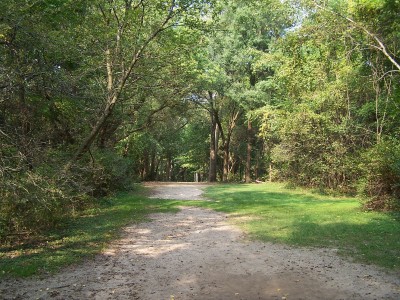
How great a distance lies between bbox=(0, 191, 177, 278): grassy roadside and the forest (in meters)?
0.56

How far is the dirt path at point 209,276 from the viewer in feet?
18.0

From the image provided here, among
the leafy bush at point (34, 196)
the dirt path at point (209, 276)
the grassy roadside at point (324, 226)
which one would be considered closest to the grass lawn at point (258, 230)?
the grassy roadside at point (324, 226)

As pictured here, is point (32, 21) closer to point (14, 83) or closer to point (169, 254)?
point (14, 83)

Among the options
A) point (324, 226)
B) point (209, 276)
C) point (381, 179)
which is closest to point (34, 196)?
point (209, 276)

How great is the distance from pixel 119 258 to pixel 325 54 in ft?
30.5

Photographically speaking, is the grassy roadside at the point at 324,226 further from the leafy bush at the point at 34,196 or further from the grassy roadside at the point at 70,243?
the leafy bush at the point at 34,196

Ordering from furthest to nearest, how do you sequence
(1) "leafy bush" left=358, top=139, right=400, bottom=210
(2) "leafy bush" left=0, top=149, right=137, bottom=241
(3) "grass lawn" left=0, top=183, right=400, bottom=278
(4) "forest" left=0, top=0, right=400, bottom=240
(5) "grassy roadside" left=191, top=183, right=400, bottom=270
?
(1) "leafy bush" left=358, top=139, right=400, bottom=210 < (5) "grassy roadside" left=191, top=183, right=400, bottom=270 < (4) "forest" left=0, top=0, right=400, bottom=240 < (3) "grass lawn" left=0, top=183, right=400, bottom=278 < (2) "leafy bush" left=0, top=149, right=137, bottom=241

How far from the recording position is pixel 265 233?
31.4 ft

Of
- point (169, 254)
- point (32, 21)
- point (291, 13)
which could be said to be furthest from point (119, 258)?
point (291, 13)

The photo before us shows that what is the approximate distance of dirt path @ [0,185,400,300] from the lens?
5484mm

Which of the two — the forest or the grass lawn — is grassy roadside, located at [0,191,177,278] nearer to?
the grass lawn

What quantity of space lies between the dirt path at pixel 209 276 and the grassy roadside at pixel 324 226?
0.71 metres

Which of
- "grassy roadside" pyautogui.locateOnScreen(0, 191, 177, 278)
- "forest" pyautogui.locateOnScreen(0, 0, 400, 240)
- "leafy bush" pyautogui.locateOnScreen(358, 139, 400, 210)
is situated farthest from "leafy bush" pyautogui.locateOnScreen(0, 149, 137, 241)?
"leafy bush" pyautogui.locateOnScreen(358, 139, 400, 210)

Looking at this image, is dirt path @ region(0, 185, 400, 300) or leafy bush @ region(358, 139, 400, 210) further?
leafy bush @ region(358, 139, 400, 210)
